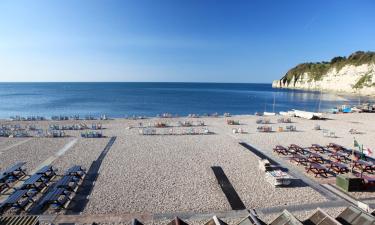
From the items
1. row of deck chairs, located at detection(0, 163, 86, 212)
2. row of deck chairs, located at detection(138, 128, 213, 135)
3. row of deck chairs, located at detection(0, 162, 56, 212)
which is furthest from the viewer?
row of deck chairs, located at detection(138, 128, 213, 135)

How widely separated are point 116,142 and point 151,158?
572cm

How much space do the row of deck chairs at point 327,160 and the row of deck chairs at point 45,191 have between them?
457 inches

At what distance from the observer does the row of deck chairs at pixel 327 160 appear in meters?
14.1

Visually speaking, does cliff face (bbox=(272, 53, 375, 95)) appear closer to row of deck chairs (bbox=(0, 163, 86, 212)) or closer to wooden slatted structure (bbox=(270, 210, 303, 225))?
wooden slatted structure (bbox=(270, 210, 303, 225))

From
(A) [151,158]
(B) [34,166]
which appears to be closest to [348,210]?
(A) [151,158]

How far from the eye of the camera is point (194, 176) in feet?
44.7

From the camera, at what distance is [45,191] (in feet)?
38.3

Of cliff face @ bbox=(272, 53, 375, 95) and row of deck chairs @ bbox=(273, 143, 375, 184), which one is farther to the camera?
cliff face @ bbox=(272, 53, 375, 95)

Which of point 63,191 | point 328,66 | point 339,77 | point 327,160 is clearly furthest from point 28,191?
point 328,66

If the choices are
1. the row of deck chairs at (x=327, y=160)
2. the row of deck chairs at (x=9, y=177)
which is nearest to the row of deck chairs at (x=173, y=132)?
the row of deck chairs at (x=327, y=160)

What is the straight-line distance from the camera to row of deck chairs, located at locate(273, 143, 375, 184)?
14094 mm

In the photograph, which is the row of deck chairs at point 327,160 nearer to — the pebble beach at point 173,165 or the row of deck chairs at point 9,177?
the pebble beach at point 173,165

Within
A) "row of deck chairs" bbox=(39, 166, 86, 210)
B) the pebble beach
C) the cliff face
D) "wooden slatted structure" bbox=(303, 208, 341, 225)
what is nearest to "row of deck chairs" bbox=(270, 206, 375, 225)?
"wooden slatted structure" bbox=(303, 208, 341, 225)

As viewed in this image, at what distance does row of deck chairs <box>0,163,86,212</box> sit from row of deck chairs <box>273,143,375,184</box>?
11.6 metres
